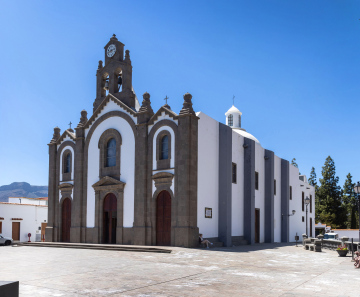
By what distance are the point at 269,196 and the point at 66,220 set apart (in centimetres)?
1607

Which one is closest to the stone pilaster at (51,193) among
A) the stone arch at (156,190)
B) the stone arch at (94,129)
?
the stone arch at (94,129)

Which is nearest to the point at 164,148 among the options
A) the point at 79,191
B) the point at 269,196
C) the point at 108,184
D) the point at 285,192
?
the point at 108,184

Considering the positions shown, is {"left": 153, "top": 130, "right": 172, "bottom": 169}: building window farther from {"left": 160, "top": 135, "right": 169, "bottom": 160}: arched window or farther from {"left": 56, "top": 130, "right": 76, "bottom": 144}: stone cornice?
{"left": 56, "top": 130, "right": 76, "bottom": 144}: stone cornice

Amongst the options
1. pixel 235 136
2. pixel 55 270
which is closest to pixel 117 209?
A: pixel 235 136

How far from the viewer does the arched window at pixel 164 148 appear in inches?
987

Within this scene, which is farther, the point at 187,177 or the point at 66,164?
the point at 66,164

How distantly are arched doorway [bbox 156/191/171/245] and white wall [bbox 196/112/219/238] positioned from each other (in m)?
1.85

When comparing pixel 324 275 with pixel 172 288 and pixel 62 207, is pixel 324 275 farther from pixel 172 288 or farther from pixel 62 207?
pixel 62 207

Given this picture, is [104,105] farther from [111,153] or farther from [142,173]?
[142,173]

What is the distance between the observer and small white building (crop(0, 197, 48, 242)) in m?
40.1

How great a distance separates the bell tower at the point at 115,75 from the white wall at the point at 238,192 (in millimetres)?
7793

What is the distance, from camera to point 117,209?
88.1ft

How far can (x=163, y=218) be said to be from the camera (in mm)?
24594

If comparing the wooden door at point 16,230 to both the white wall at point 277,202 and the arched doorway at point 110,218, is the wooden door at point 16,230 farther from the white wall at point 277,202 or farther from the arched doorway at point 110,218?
the white wall at point 277,202
